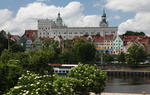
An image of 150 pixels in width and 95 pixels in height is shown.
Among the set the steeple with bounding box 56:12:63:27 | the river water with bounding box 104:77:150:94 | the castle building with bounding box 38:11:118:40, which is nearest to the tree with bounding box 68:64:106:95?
the river water with bounding box 104:77:150:94

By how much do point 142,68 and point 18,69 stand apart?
206 ft

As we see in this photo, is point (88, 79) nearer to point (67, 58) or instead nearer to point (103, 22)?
point (67, 58)

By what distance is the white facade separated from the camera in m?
182

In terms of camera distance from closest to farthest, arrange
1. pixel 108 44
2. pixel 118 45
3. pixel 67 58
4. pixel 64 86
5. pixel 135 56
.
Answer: pixel 64 86, pixel 135 56, pixel 67 58, pixel 118 45, pixel 108 44

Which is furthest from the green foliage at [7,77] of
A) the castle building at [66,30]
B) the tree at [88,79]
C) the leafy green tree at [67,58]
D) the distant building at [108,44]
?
the castle building at [66,30]

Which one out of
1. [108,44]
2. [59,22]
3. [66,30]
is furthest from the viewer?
[59,22]

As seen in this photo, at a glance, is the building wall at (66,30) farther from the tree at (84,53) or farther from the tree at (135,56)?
the tree at (135,56)

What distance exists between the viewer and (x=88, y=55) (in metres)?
90.6

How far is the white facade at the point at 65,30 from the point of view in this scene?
182 meters

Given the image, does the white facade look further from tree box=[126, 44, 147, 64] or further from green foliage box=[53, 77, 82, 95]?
green foliage box=[53, 77, 82, 95]

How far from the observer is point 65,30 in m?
182

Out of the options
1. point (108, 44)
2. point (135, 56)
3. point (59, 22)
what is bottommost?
point (135, 56)

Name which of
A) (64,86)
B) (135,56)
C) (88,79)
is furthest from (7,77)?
(135,56)

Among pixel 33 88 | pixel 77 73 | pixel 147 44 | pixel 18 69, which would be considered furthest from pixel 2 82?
pixel 147 44
